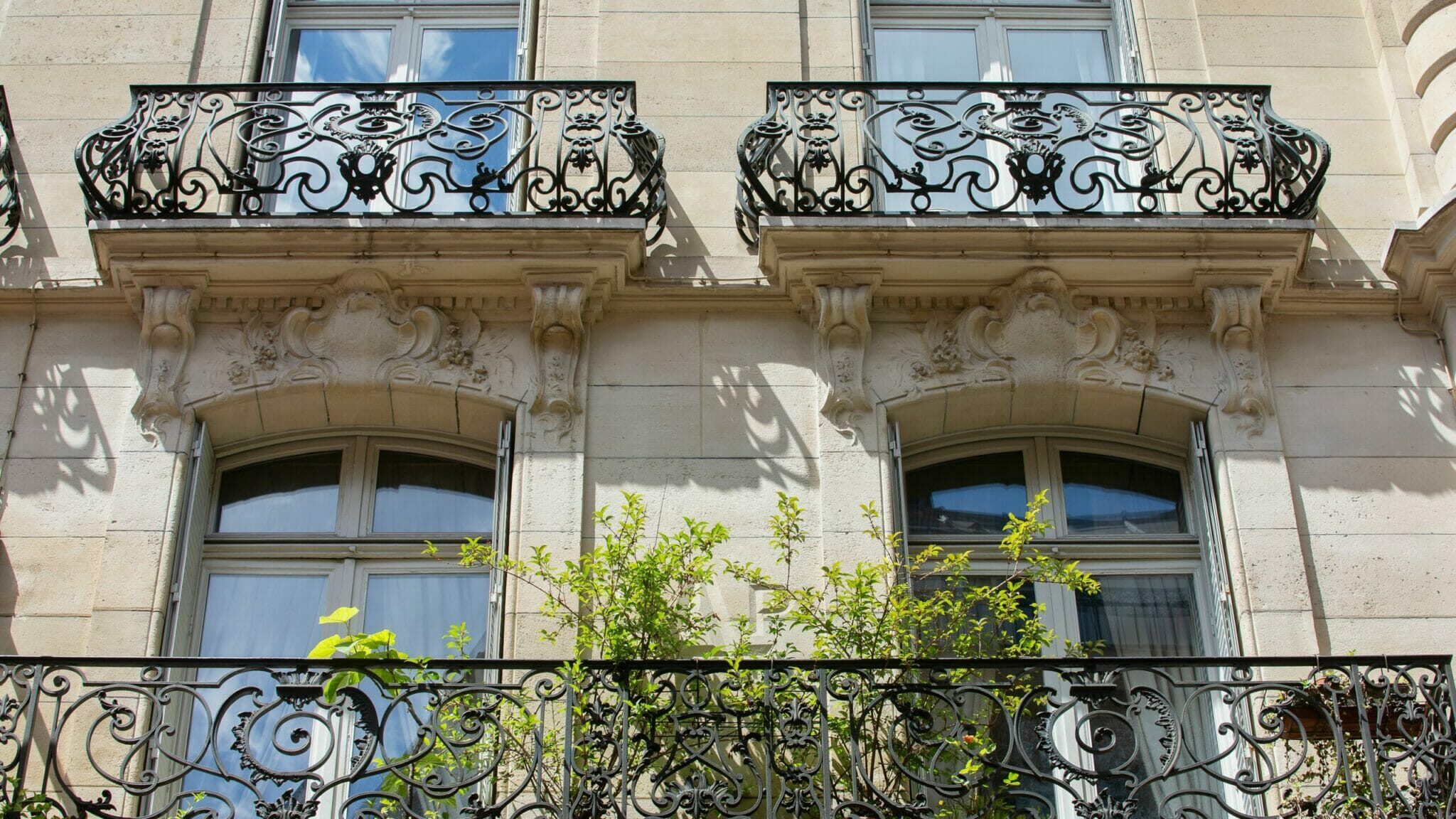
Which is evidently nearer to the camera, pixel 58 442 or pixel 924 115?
pixel 58 442

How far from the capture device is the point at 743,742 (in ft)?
21.5

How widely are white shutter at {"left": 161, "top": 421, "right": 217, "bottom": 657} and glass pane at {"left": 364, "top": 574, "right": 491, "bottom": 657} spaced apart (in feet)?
2.46

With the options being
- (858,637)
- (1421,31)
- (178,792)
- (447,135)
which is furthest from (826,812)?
(1421,31)

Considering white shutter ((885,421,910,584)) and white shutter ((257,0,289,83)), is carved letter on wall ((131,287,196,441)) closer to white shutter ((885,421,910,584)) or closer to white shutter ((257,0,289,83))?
white shutter ((257,0,289,83))

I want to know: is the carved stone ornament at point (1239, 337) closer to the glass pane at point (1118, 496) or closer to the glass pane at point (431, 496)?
the glass pane at point (1118, 496)

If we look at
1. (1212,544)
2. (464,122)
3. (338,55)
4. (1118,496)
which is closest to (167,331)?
(464,122)

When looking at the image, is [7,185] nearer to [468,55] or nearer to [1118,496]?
[468,55]

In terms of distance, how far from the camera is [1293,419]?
8406mm

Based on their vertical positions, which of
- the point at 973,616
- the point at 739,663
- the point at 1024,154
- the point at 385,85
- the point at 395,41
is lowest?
the point at 739,663

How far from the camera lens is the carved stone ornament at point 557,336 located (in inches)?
331

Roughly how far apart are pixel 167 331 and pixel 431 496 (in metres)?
1.40

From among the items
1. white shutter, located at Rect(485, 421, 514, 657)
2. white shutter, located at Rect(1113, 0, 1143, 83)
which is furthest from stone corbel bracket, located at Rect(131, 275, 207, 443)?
white shutter, located at Rect(1113, 0, 1143, 83)

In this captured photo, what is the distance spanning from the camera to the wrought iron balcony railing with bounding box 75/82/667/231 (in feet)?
28.3

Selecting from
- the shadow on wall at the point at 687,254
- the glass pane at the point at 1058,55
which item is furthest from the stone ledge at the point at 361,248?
the glass pane at the point at 1058,55
